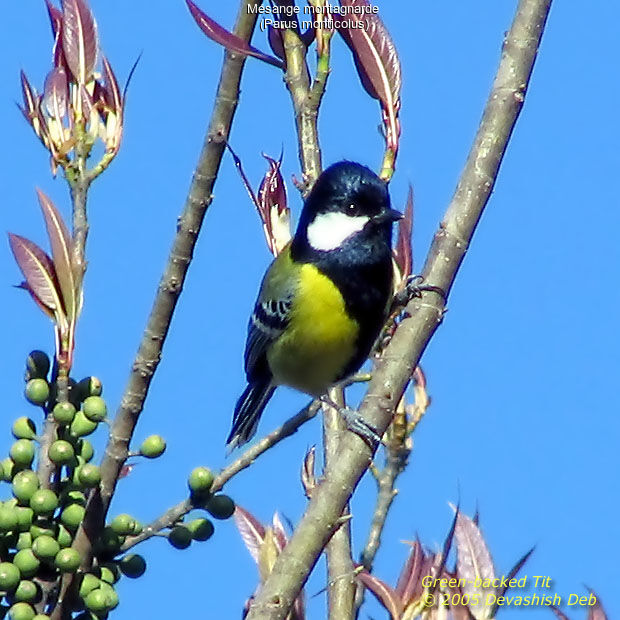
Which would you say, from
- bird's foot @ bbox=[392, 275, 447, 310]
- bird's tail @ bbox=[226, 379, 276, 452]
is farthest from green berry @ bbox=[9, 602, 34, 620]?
bird's tail @ bbox=[226, 379, 276, 452]

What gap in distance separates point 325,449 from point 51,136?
1123mm

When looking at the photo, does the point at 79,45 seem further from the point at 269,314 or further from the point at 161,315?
the point at 269,314

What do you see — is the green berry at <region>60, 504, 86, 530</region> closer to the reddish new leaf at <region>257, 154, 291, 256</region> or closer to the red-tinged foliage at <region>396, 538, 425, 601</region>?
the red-tinged foliage at <region>396, 538, 425, 601</region>

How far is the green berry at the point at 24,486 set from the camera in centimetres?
190

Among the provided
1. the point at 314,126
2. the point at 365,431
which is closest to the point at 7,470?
the point at 365,431


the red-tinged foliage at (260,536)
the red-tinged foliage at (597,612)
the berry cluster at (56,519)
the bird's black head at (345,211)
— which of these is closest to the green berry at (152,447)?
the berry cluster at (56,519)

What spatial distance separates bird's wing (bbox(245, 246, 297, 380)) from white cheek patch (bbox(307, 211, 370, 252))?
5.4 inches

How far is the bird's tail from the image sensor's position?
4.06m

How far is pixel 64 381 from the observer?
1978mm

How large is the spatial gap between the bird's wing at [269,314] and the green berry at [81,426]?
1.88 metres

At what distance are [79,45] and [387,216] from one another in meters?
1.41

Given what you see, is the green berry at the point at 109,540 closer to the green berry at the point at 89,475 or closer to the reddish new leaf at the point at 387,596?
the green berry at the point at 89,475

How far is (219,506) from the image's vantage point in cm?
211

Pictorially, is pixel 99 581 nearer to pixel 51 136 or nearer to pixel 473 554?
pixel 473 554
